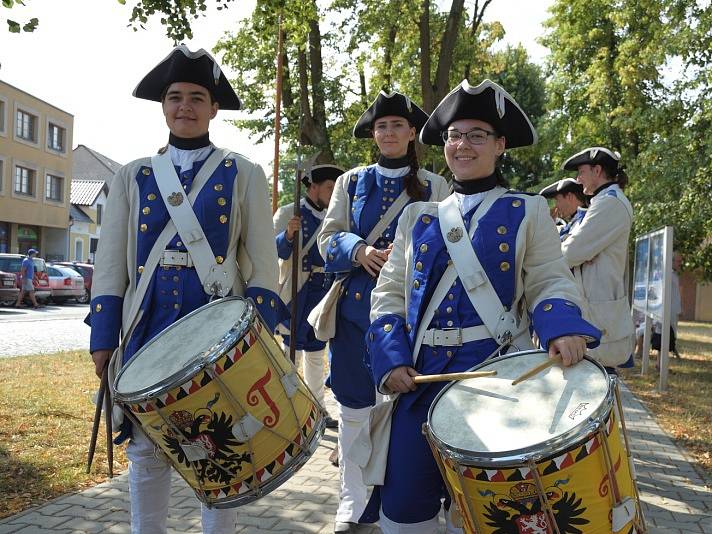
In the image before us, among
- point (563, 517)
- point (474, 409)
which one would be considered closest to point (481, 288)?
point (474, 409)

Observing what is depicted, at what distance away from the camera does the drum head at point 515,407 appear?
2320 mm

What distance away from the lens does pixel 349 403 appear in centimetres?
462

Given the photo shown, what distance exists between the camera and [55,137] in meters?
47.2

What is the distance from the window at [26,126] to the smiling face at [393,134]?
140 ft

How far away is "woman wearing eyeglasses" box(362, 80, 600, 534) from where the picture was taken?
2.87 metres

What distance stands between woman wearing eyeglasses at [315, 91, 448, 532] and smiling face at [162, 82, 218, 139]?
1.18 meters

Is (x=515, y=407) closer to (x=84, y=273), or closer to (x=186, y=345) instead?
(x=186, y=345)

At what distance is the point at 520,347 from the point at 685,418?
6.71 m

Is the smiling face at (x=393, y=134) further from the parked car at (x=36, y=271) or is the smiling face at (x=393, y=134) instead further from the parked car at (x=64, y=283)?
the parked car at (x=64, y=283)

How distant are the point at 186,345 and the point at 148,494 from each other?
76 centimetres

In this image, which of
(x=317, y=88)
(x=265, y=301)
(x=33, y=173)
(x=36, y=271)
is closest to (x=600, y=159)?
(x=265, y=301)

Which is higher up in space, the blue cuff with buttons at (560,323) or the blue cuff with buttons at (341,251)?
the blue cuff with buttons at (341,251)

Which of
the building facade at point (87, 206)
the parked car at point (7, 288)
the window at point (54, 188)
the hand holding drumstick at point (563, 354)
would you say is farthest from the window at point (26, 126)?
the hand holding drumstick at point (563, 354)

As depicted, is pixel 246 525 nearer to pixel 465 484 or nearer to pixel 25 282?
pixel 465 484
